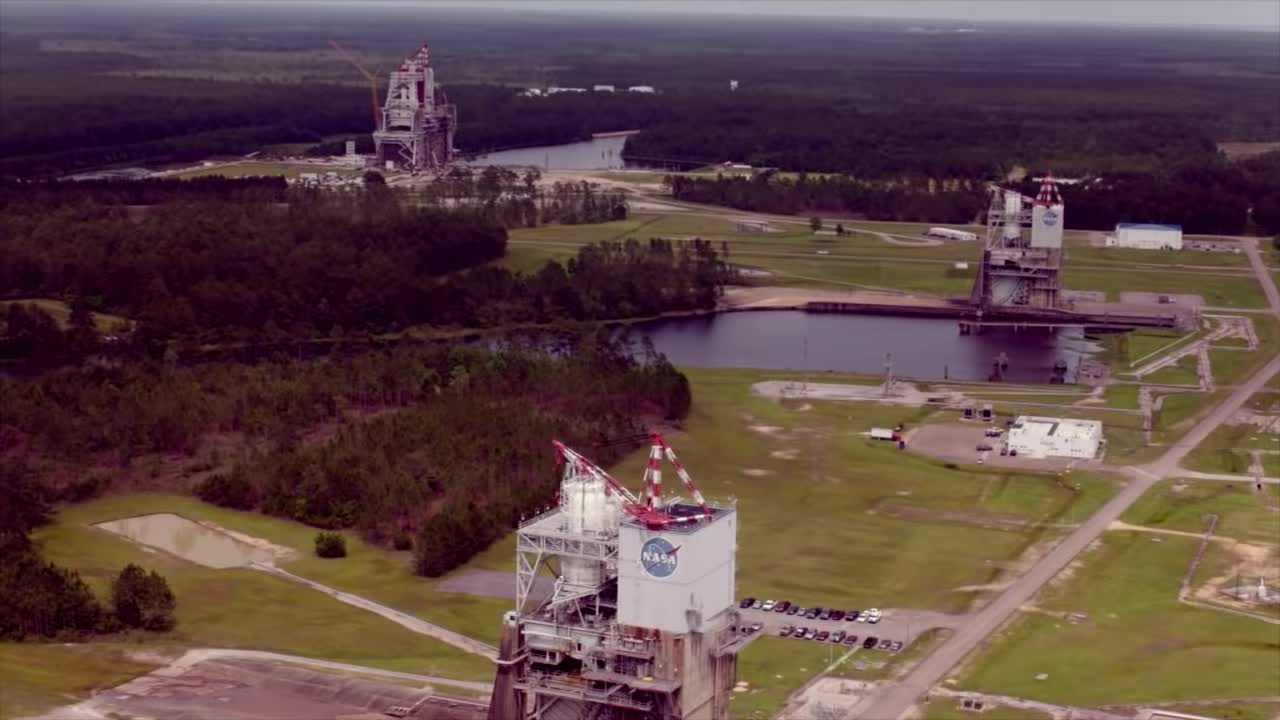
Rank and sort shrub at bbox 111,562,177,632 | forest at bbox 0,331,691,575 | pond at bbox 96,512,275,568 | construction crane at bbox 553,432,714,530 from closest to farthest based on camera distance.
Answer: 1. construction crane at bbox 553,432,714,530
2. shrub at bbox 111,562,177,632
3. pond at bbox 96,512,275,568
4. forest at bbox 0,331,691,575

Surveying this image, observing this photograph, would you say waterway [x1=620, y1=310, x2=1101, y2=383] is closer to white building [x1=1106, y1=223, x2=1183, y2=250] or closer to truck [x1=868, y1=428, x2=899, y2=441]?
truck [x1=868, y1=428, x2=899, y2=441]

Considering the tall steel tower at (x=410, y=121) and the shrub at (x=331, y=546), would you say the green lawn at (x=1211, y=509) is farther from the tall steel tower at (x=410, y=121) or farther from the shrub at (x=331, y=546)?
the tall steel tower at (x=410, y=121)

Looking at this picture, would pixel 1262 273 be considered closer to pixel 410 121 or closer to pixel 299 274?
pixel 299 274

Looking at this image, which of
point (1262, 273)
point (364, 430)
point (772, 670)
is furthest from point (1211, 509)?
point (1262, 273)

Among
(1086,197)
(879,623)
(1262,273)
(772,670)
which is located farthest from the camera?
(1086,197)

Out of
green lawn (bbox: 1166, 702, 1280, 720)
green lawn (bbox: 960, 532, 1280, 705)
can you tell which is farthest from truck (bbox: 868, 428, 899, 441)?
green lawn (bbox: 1166, 702, 1280, 720)

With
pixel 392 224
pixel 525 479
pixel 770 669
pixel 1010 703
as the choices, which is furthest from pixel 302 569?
pixel 392 224

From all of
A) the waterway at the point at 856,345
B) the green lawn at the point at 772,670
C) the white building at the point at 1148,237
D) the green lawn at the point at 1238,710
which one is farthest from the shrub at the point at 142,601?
the white building at the point at 1148,237
